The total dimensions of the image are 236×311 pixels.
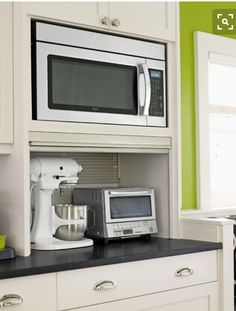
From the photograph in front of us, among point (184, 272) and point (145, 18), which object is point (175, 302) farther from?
point (145, 18)

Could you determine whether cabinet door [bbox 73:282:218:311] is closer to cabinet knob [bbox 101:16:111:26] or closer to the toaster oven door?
the toaster oven door

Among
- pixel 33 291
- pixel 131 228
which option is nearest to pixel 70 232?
pixel 131 228

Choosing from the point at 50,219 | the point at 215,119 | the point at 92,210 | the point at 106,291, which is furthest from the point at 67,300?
the point at 215,119

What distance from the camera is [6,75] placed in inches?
91.3

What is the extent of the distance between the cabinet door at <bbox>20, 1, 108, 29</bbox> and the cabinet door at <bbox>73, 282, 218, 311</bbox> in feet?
4.15

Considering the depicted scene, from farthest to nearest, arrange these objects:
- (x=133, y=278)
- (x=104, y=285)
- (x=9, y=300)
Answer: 1. (x=133, y=278)
2. (x=104, y=285)
3. (x=9, y=300)

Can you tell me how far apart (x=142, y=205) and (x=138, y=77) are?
0.67 m

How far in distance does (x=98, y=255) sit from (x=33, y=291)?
38 centimetres

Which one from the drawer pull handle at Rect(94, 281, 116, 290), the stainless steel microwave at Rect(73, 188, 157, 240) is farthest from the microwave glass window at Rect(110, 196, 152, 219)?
the drawer pull handle at Rect(94, 281, 116, 290)

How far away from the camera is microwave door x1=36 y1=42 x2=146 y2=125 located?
238 centimetres

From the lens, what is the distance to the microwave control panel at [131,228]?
2.71 m

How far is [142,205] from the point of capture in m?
2.86

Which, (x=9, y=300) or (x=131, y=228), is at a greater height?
(x=131, y=228)

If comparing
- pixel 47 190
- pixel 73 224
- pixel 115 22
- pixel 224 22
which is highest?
pixel 224 22
